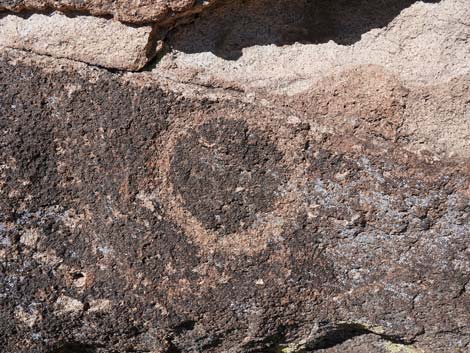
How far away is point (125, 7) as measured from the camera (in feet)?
2.79

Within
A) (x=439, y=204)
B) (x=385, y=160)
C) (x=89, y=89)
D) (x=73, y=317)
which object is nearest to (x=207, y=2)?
(x=89, y=89)

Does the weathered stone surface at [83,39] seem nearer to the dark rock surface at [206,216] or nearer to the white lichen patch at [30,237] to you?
the dark rock surface at [206,216]

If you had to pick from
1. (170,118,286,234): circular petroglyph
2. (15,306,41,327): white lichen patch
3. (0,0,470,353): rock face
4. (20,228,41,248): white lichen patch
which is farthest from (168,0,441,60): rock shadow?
(15,306,41,327): white lichen patch

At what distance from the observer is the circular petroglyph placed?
0.93 metres

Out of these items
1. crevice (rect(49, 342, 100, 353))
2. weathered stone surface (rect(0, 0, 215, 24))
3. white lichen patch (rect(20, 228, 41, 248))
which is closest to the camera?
weathered stone surface (rect(0, 0, 215, 24))

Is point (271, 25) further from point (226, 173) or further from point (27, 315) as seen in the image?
point (27, 315)

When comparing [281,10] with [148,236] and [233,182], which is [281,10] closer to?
[233,182]

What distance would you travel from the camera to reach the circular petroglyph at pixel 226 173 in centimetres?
93

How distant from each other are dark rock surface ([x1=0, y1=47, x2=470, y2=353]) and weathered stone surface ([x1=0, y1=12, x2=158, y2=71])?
0.02 meters

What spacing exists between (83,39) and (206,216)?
30 cm

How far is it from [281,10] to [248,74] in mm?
100

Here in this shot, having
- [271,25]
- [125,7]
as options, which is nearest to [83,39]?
[125,7]

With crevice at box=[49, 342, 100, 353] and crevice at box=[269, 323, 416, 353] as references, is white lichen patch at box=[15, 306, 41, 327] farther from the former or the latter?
crevice at box=[269, 323, 416, 353]

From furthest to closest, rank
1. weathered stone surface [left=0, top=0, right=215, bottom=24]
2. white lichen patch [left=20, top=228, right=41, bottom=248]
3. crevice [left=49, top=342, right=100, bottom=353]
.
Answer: crevice [left=49, top=342, right=100, bottom=353]
white lichen patch [left=20, top=228, right=41, bottom=248]
weathered stone surface [left=0, top=0, right=215, bottom=24]
